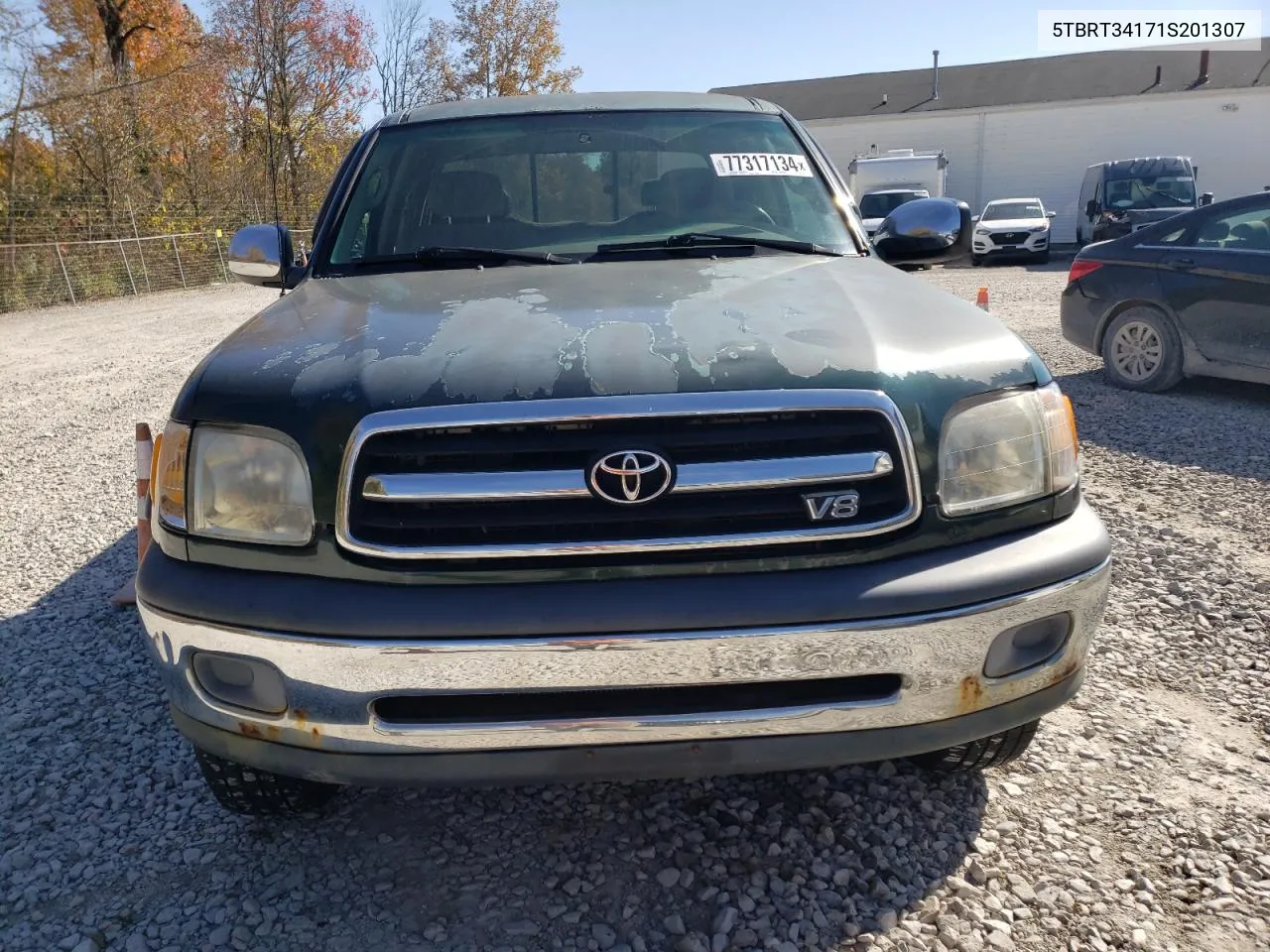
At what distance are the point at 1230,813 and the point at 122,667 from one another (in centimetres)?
350

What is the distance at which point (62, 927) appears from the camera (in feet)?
7.49

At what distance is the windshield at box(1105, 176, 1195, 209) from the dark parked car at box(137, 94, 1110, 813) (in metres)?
23.1

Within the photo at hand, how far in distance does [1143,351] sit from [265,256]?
21.9ft

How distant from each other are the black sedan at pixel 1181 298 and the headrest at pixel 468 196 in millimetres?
5840

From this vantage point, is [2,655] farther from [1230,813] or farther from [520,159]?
[1230,813]

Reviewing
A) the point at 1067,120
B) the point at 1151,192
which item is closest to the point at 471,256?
the point at 1151,192

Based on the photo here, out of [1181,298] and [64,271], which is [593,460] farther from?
[64,271]

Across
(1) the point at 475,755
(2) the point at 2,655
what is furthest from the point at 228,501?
(2) the point at 2,655

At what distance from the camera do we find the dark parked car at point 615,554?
1983 millimetres

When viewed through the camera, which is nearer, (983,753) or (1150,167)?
(983,753)

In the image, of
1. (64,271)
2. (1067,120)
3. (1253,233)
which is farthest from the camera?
(1067,120)

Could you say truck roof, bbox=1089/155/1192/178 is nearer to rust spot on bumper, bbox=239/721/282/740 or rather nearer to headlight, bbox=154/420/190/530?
headlight, bbox=154/420/190/530

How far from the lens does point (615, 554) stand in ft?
6.66

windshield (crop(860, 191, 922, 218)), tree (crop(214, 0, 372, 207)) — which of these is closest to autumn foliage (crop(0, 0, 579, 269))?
tree (crop(214, 0, 372, 207))
